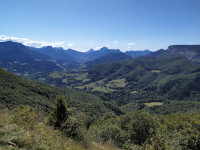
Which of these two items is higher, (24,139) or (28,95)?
(24,139)

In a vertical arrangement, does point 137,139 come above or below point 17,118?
below

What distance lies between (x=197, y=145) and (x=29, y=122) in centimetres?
2238

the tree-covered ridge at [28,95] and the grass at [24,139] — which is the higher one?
the grass at [24,139]

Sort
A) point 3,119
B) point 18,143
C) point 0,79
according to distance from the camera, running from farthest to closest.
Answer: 1. point 0,79
2. point 3,119
3. point 18,143

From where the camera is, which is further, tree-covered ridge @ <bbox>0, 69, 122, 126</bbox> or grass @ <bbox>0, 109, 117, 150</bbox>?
tree-covered ridge @ <bbox>0, 69, 122, 126</bbox>

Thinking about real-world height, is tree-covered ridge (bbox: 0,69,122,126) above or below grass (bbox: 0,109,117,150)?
below

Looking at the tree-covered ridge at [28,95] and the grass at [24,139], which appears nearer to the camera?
the grass at [24,139]

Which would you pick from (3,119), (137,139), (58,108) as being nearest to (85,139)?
(3,119)

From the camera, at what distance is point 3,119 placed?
288 inches

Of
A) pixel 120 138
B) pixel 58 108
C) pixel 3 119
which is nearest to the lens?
pixel 3 119

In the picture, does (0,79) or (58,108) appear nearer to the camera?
(58,108)

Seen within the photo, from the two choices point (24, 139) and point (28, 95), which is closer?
point (24, 139)

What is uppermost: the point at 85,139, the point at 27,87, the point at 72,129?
the point at 72,129

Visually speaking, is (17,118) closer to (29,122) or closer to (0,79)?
(29,122)
